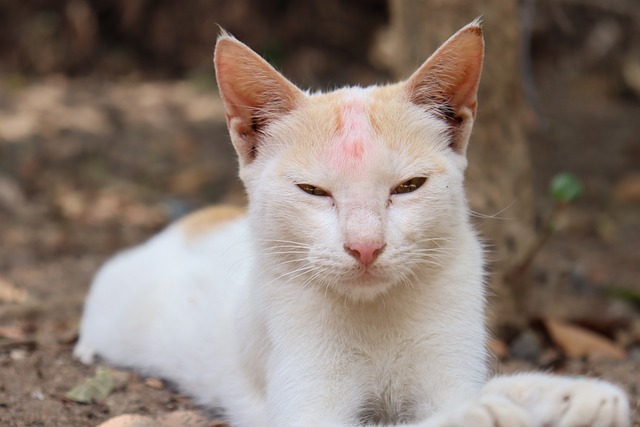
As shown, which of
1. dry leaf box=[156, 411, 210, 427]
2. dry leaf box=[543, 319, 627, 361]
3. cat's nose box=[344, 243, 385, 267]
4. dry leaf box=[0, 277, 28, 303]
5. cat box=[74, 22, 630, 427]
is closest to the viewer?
cat's nose box=[344, 243, 385, 267]

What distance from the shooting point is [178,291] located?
3512mm

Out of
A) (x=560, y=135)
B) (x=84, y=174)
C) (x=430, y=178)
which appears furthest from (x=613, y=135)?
(x=430, y=178)

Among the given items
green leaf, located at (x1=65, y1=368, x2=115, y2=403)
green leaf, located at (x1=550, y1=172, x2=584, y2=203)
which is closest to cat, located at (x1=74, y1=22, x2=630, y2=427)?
green leaf, located at (x1=65, y1=368, x2=115, y2=403)

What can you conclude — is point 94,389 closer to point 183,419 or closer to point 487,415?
point 183,419

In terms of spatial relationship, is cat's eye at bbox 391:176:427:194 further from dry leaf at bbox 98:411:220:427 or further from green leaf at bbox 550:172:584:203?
green leaf at bbox 550:172:584:203

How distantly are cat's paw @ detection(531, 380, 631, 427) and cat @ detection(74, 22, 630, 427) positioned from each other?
21 mm

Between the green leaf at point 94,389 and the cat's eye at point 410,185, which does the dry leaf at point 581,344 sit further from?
the green leaf at point 94,389

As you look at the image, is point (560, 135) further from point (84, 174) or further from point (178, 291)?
point (178, 291)

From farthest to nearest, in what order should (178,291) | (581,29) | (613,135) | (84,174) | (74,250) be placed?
1. (581,29)
2. (613,135)
3. (84,174)
4. (74,250)
5. (178,291)

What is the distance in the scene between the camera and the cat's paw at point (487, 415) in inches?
76.7

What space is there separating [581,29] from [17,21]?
5641mm

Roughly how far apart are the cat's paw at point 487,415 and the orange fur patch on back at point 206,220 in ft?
6.03

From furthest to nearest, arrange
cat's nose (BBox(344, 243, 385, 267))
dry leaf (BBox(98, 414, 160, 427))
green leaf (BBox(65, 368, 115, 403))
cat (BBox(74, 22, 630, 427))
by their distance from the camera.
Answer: green leaf (BBox(65, 368, 115, 403)) → dry leaf (BBox(98, 414, 160, 427)) → cat (BBox(74, 22, 630, 427)) → cat's nose (BBox(344, 243, 385, 267))

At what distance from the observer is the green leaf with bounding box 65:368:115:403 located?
9.76 feet
